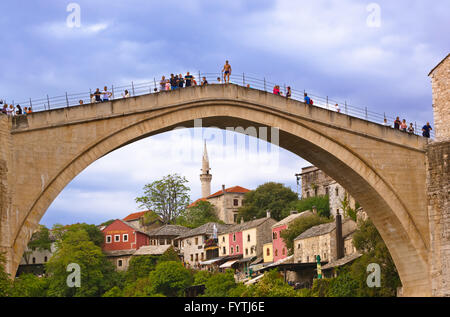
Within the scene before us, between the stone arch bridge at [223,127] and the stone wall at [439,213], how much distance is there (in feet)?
0.80

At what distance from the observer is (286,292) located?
31.0 m

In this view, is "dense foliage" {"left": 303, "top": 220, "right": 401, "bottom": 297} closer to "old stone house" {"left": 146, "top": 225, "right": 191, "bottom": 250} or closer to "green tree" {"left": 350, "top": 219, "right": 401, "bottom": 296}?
"green tree" {"left": 350, "top": 219, "right": 401, "bottom": 296}

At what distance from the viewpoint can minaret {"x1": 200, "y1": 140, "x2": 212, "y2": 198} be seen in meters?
110

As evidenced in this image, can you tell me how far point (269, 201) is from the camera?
82000 millimetres

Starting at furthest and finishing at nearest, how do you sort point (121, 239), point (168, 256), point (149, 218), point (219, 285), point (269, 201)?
1. point (149, 218)
2. point (269, 201)
3. point (121, 239)
4. point (168, 256)
5. point (219, 285)

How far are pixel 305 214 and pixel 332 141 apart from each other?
3571 cm

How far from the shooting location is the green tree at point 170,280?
188ft

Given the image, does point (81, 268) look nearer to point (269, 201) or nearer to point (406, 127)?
point (269, 201)

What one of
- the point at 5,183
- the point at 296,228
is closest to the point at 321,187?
the point at 296,228

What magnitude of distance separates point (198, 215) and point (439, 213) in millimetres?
63979

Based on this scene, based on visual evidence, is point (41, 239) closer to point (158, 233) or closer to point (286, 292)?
point (158, 233)

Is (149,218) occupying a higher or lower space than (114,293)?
higher
